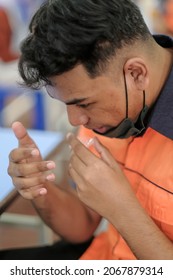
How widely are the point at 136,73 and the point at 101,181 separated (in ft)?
0.84

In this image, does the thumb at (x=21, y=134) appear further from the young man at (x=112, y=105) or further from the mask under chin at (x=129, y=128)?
the mask under chin at (x=129, y=128)

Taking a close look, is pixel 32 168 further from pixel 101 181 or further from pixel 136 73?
pixel 136 73

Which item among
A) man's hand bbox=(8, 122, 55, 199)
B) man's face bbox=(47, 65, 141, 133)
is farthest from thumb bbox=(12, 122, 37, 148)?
man's face bbox=(47, 65, 141, 133)

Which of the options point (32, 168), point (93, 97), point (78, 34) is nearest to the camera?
point (78, 34)

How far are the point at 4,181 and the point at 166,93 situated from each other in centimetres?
52

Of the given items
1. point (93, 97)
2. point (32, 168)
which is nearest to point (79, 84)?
point (93, 97)

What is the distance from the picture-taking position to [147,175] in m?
1.13

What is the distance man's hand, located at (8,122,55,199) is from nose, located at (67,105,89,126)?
124 millimetres

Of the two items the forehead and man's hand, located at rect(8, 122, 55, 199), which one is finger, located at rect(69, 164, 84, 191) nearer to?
man's hand, located at rect(8, 122, 55, 199)

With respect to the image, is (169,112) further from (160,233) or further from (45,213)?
(45,213)

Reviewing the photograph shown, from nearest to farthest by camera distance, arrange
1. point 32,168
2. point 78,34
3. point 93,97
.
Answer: point 78,34, point 93,97, point 32,168

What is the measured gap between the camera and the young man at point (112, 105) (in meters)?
0.92

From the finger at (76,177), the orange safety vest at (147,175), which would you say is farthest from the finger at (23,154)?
the orange safety vest at (147,175)

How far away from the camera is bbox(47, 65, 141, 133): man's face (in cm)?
97
